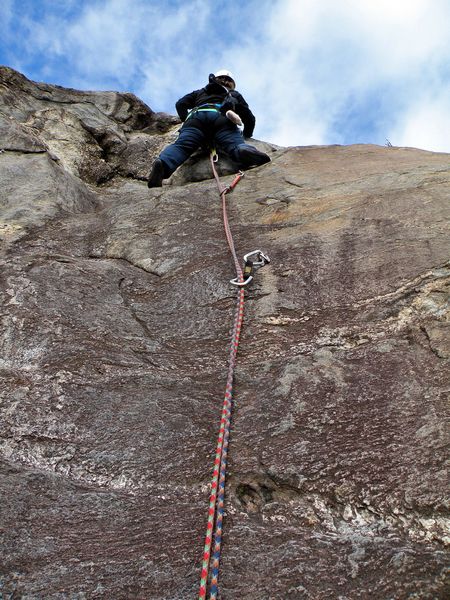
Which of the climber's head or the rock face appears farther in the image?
the climber's head

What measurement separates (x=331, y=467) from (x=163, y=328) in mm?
1534

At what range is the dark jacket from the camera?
699 cm

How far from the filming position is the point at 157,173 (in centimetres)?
585

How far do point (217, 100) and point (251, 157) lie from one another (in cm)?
155

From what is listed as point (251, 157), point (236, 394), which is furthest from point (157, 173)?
point (236, 394)

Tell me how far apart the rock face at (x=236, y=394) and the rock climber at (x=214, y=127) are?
1362 mm

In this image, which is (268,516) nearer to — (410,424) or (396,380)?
(410,424)

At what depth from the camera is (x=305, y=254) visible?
3.71m

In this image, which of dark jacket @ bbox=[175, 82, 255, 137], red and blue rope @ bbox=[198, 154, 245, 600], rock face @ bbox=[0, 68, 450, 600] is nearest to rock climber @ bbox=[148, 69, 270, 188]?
dark jacket @ bbox=[175, 82, 255, 137]

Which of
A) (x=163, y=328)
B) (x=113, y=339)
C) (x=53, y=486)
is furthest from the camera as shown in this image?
(x=163, y=328)

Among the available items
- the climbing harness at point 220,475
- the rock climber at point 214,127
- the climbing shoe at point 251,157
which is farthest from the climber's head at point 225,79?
the climbing harness at point 220,475

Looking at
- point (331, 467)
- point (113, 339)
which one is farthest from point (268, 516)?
point (113, 339)

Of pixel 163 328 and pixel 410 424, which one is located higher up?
pixel 163 328

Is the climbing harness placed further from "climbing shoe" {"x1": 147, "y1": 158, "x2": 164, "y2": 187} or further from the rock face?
"climbing shoe" {"x1": 147, "y1": 158, "x2": 164, "y2": 187}
